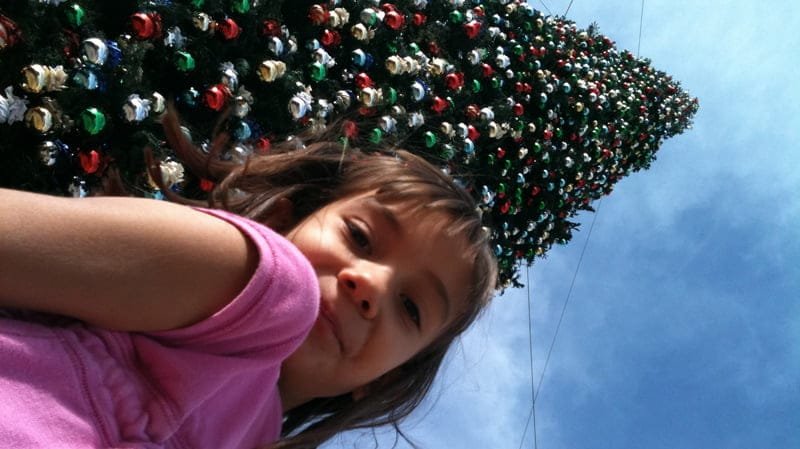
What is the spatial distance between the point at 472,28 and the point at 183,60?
1.68 metres

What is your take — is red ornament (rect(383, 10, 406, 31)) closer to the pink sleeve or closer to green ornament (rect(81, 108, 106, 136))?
green ornament (rect(81, 108, 106, 136))

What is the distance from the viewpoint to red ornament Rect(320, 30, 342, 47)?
211 centimetres

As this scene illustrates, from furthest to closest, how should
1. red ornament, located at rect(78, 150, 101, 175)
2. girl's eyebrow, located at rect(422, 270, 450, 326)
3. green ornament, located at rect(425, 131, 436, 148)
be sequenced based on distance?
green ornament, located at rect(425, 131, 436, 148)
red ornament, located at rect(78, 150, 101, 175)
girl's eyebrow, located at rect(422, 270, 450, 326)

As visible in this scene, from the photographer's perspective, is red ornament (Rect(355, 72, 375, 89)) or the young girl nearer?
the young girl

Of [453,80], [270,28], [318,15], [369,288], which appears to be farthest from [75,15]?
[453,80]

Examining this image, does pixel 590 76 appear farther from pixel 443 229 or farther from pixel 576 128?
pixel 443 229

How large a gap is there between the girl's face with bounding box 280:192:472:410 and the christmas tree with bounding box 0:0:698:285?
0.50 meters

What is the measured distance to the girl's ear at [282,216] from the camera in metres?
1.11

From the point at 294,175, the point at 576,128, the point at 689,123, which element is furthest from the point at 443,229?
the point at 689,123

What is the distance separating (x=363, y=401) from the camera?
129 centimetres

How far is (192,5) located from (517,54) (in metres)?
2.28

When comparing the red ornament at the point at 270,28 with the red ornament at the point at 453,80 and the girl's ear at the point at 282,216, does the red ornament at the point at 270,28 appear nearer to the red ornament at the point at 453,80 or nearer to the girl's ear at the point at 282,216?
the girl's ear at the point at 282,216

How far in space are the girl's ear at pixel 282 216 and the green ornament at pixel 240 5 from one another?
83 centimetres

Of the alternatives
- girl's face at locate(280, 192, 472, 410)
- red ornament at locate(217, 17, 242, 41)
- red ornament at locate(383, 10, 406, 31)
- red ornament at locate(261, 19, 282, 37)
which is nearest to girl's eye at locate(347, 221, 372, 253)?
girl's face at locate(280, 192, 472, 410)
